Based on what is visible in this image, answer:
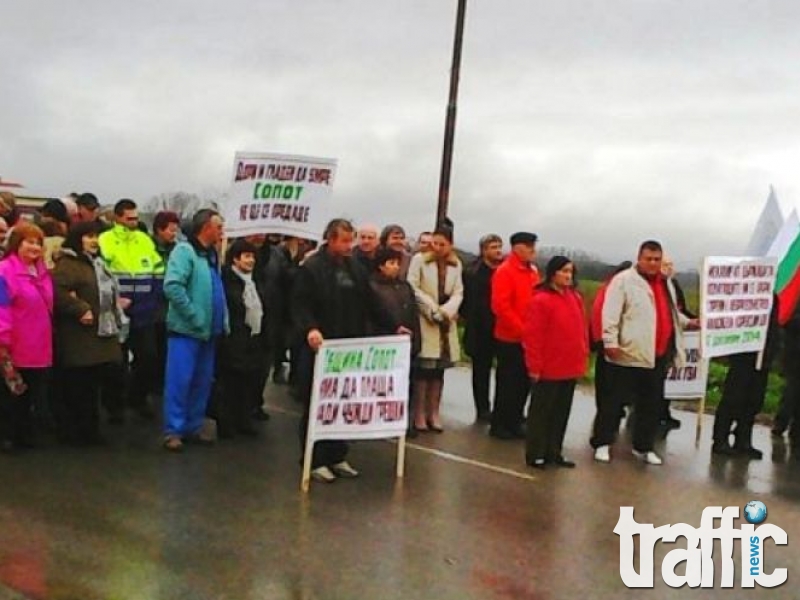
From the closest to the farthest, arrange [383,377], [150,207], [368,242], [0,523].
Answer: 1. [0,523]
2. [383,377]
3. [368,242]
4. [150,207]

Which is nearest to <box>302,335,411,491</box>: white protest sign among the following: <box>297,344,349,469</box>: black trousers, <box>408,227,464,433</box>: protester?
<box>297,344,349,469</box>: black trousers

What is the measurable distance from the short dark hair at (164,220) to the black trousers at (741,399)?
5.37 meters

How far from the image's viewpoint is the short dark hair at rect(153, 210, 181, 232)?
10.2 m

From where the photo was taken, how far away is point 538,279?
10.3 m

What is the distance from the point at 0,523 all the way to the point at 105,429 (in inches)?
118

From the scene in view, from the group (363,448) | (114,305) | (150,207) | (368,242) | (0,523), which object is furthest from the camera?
(150,207)

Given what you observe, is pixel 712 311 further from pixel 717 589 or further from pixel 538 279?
pixel 717 589

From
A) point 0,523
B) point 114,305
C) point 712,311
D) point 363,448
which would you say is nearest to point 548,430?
point 363,448

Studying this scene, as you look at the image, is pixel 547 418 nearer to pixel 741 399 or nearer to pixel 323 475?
pixel 323 475

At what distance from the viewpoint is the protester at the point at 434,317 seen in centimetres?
997

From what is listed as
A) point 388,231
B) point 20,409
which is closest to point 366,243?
point 388,231

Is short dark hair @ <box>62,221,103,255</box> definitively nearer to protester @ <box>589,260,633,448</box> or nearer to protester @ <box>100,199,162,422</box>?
protester @ <box>100,199,162,422</box>

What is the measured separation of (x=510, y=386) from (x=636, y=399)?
1279 millimetres

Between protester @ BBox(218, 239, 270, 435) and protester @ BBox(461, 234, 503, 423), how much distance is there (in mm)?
2318
